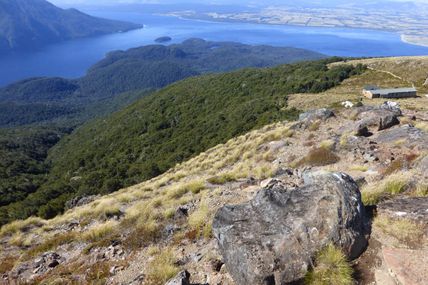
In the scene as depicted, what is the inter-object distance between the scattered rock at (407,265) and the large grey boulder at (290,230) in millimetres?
630

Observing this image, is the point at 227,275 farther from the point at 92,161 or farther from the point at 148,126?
the point at 148,126

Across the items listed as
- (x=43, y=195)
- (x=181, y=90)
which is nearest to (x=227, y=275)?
(x=43, y=195)

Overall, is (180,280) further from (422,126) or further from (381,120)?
(422,126)

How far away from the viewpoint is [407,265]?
634 centimetres

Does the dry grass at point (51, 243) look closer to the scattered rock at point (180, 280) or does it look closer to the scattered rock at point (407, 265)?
the scattered rock at point (180, 280)

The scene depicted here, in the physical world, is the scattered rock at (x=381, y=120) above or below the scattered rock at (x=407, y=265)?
below

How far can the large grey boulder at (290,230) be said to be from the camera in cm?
675

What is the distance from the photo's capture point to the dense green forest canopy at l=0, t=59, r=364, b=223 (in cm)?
4241

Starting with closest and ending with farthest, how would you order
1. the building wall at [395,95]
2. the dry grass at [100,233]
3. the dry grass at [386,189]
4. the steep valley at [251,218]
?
1. the steep valley at [251,218]
2. the dry grass at [386,189]
3. the dry grass at [100,233]
4. the building wall at [395,95]

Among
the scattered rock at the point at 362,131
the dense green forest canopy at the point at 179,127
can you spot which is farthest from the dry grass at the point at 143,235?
the dense green forest canopy at the point at 179,127

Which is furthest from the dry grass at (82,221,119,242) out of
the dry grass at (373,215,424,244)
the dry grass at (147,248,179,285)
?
the dry grass at (373,215,424,244)

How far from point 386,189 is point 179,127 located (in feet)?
204

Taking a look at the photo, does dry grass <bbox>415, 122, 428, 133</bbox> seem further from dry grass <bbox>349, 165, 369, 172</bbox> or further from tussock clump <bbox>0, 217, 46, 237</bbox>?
tussock clump <bbox>0, 217, 46, 237</bbox>

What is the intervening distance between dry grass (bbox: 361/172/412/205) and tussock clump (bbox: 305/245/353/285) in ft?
8.35
